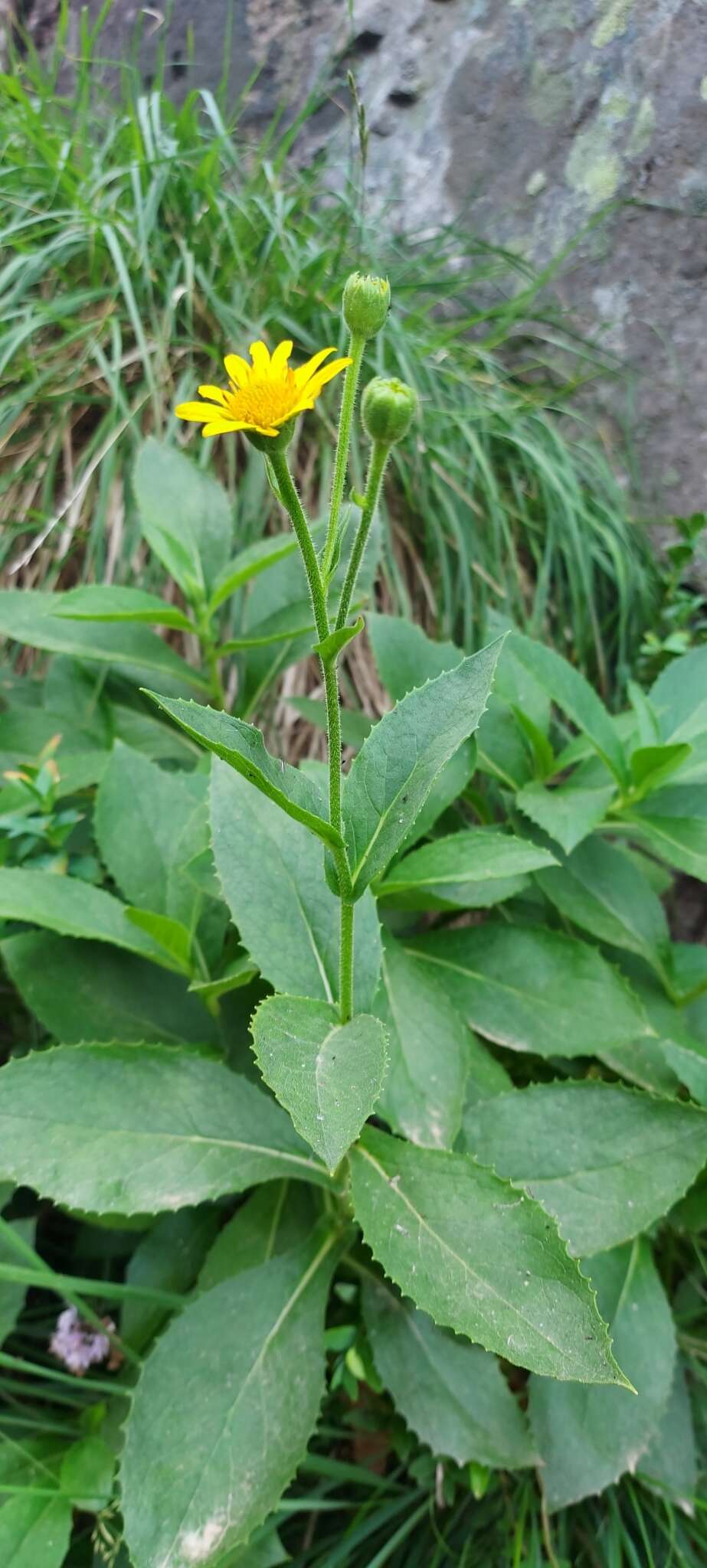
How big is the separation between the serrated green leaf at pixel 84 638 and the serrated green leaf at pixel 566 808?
1.40ft

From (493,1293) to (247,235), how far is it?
1581 millimetres

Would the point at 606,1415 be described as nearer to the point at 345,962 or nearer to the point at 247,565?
the point at 345,962

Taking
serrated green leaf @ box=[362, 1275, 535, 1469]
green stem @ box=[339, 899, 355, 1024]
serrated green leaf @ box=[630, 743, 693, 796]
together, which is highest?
serrated green leaf @ box=[630, 743, 693, 796]

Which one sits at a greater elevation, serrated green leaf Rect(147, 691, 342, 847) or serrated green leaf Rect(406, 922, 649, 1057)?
serrated green leaf Rect(147, 691, 342, 847)

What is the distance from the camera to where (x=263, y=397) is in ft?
1.71

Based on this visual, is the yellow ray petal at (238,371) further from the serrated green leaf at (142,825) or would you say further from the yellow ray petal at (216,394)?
the serrated green leaf at (142,825)

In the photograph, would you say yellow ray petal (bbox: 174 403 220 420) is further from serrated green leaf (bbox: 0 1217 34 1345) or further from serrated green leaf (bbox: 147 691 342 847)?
serrated green leaf (bbox: 0 1217 34 1345)

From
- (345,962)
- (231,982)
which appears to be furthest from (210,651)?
(345,962)

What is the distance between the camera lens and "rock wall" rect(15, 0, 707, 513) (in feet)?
5.25

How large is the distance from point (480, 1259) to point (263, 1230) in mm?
300

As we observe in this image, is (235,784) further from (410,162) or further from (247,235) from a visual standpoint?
(410,162)

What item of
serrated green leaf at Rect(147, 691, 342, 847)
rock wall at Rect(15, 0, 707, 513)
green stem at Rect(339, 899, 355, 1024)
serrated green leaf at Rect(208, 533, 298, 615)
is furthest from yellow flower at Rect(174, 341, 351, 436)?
rock wall at Rect(15, 0, 707, 513)

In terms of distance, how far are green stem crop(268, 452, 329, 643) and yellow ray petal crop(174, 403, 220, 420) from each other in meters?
0.05

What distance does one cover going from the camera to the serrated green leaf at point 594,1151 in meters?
0.72
